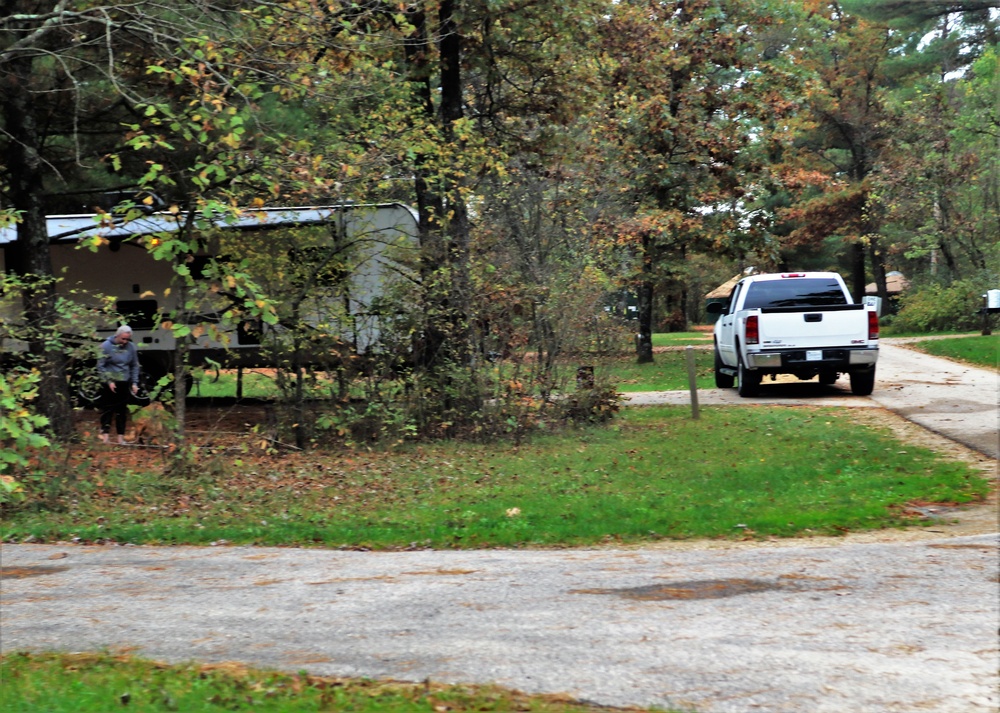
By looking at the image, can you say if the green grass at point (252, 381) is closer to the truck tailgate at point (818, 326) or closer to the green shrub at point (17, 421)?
the green shrub at point (17, 421)

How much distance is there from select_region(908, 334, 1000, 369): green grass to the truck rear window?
725 centimetres

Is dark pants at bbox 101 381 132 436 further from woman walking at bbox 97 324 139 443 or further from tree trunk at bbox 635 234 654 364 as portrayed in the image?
tree trunk at bbox 635 234 654 364

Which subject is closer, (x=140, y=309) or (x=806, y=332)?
(x=806, y=332)

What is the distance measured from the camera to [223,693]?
560cm

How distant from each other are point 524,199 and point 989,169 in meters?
20.8

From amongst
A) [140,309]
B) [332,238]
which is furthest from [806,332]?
[140,309]

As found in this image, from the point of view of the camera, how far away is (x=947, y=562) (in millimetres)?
7898

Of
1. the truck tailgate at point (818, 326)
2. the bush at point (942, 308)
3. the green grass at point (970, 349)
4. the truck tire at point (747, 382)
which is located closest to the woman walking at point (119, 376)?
the truck tailgate at point (818, 326)

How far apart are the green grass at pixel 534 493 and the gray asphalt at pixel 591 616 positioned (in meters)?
0.75

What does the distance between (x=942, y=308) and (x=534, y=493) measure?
120ft

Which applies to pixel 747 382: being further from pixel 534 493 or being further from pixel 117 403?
pixel 117 403

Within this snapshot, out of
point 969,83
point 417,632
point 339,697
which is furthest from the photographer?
point 969,83

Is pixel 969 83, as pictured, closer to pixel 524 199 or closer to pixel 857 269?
pixel 524 199

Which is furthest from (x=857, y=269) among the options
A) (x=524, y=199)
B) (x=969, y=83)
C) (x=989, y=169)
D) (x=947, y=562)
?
(x=947, y=562)
